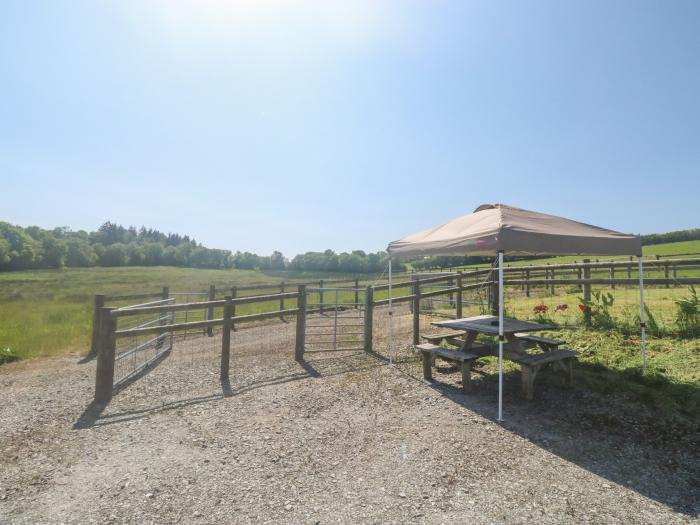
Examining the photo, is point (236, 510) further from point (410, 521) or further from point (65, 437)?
point (65, 437)

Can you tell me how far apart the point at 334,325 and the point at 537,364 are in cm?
419

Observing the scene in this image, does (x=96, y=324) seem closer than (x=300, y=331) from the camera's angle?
No

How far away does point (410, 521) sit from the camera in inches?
92.5

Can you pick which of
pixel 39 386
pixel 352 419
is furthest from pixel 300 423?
pixel 39 386

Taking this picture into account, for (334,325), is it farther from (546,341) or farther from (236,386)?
(546,341)

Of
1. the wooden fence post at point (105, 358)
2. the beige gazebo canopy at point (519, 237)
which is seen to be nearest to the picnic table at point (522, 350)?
the beige gazebo canopy at point (519, 237)

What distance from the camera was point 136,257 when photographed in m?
79.0

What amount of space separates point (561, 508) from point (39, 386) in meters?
6.90

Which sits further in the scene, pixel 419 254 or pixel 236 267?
pixel 236 267

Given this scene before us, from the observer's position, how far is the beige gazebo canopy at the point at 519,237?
401 cm

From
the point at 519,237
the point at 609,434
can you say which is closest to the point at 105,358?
the point at 519,237

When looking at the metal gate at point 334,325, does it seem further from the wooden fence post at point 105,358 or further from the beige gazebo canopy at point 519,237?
the wooden fence post at point 105,358

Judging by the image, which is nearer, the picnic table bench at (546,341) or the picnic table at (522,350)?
the picnic table at (522,350)

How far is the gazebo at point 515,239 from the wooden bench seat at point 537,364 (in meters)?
0.43
